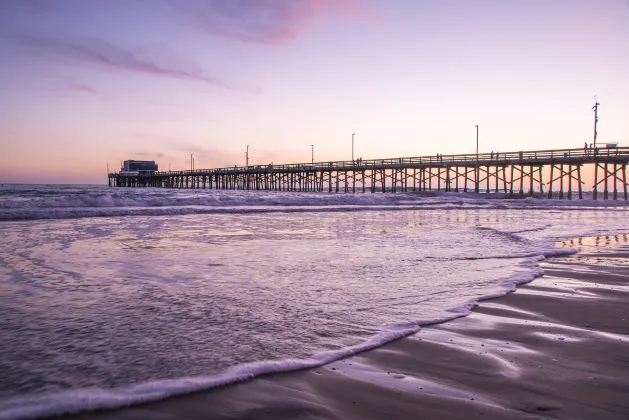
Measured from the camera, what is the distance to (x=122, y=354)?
259cm

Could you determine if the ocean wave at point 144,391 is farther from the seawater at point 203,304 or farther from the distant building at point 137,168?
the distant building at point 137,168

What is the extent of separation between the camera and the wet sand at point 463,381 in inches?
78.5

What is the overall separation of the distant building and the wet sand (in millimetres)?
113061

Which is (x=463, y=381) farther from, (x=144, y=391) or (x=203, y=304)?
(x=203, y=304)

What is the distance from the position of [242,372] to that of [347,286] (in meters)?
2.23

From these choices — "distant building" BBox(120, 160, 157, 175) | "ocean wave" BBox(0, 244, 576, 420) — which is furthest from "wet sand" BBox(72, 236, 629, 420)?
"distant building" BBox(120, 160, 157, 175)

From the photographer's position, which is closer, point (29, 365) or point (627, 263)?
point (29, 365)

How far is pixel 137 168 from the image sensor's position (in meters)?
111

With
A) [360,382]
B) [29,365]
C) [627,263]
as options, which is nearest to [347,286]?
[360,382]

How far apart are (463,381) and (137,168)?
118 m

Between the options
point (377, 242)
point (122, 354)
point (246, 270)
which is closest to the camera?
point (122, 354)

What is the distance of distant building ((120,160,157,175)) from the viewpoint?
359 ft

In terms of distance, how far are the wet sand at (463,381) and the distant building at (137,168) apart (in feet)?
371

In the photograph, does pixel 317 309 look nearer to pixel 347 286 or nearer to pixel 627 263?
pixel 347 286
